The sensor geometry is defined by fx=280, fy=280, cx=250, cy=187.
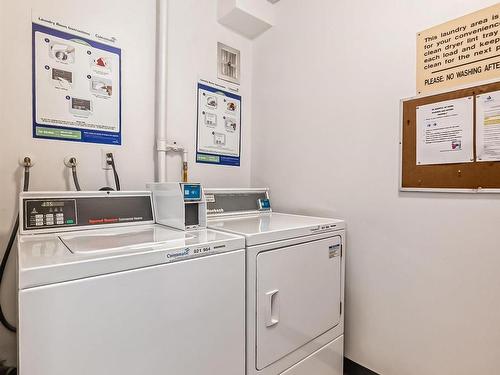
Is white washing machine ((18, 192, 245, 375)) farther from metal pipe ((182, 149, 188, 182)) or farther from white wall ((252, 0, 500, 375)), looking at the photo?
white wall ((252, 0, 500, 375))

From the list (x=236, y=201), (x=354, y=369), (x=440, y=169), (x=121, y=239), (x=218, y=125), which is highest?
(x=218, y=125)

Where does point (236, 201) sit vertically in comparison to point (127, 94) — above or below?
below

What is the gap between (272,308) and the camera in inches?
46.7

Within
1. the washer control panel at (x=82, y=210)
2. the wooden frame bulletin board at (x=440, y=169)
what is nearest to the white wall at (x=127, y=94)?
the washer control panel at (x=82, y=210)

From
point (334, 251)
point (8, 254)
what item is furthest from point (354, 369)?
point (8, 254)

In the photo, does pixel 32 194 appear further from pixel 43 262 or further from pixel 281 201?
pixel 281 201

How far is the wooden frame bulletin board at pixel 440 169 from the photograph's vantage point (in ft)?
3.82

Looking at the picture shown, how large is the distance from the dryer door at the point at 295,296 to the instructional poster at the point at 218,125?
1.00 metres

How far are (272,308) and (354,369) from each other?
33.7 inches

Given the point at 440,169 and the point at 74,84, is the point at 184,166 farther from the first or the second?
the point at 440,169

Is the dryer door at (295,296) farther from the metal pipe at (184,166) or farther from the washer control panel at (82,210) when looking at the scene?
the metal pipe at (184,166)

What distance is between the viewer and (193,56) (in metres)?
1.89

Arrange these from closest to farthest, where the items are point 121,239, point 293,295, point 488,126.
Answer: point 121,239, point 488,126, point 293,295

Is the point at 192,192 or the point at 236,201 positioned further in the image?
the point at 236,201
